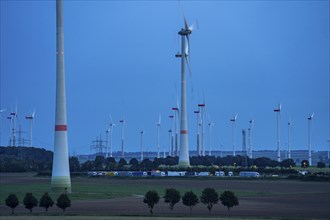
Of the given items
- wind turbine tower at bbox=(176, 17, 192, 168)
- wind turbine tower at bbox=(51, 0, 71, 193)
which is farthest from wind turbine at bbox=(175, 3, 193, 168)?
wind turbine tower at bbox=(51, 0, 71, 193)

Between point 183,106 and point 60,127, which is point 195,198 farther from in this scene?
point 183,106

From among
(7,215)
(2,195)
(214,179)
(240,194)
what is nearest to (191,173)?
(214,179)

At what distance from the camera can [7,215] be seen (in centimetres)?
5988

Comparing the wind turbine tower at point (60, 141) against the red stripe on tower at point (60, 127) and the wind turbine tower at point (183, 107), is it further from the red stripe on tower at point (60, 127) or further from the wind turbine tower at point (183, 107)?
the wind turbine tower at point (183, 107)

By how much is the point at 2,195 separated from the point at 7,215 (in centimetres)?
2944

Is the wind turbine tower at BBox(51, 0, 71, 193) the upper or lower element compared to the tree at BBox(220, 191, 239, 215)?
upper

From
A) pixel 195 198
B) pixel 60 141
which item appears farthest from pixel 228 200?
pixel 60 141

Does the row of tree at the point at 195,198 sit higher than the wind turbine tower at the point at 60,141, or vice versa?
the wind turbine tower at the point at 60,141

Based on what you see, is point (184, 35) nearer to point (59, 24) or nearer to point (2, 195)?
point (59, 24)

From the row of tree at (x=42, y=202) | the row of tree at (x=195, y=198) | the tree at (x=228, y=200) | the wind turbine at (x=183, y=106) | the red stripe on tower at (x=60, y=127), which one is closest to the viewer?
the row of tree at (x=42, y=202)

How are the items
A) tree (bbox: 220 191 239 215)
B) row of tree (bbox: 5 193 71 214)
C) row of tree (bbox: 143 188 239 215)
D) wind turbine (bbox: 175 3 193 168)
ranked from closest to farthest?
row of tree (bbox: 5 193 71 214), tree (bbox: 220 191 239 215), row of tree (bbox: 143 188 239 215), wind turbine (bbox: 175 3 193 168)

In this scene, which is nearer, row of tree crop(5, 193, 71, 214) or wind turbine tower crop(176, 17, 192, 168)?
row of tree crop(5, 193, 71, 214)

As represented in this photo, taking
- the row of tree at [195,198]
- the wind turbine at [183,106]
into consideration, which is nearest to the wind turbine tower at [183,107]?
the wind turbine at [183,106]

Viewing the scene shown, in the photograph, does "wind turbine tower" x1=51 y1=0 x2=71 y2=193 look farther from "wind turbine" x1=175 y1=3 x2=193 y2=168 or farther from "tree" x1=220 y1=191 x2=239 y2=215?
"wind turbine" x1=175 y1=3 x2=193 y2=168
